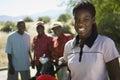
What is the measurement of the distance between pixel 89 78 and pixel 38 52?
619 centimetres

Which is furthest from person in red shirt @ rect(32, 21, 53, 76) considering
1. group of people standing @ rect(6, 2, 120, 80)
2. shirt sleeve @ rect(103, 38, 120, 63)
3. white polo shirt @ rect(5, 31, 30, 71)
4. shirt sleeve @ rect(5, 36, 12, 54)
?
shirt sleeve @ rect(103, 38, 120, 63)

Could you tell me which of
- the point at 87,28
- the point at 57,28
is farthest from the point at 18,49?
the point at 87,28

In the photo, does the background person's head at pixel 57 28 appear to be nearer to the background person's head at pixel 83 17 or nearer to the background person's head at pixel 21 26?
the background person's head at pixel 21 26

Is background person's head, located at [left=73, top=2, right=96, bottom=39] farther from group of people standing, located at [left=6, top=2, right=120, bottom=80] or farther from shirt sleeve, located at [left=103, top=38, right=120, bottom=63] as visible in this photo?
shirt sleeve, located at [left=103, top=38, right=120, bottom=63]

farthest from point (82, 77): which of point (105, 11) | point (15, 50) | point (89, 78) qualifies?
point (105, 11)

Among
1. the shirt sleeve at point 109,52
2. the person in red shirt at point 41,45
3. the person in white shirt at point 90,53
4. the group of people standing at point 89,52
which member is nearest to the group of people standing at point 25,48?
the person in red shirt at point 41,45

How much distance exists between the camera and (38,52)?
9820mm

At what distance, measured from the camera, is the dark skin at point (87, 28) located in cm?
364

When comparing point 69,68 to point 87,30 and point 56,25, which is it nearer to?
point 87,30

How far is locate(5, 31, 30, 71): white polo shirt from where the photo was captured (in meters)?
10.3

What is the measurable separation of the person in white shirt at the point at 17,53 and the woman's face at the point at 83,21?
6.60 metres

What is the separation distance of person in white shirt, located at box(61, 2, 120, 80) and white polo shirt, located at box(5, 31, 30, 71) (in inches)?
260

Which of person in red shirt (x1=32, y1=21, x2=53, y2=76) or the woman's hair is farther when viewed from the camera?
person in red shirt (x1=32, y1=21, x2=53, y2=76)

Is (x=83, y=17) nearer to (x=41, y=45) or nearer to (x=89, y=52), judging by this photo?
(x=89, y=52)
